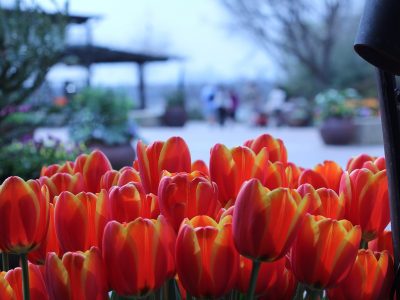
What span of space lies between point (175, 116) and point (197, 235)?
30.4 m

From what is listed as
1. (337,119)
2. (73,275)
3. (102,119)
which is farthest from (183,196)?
(337,119)

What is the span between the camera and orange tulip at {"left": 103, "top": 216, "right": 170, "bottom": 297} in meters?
0.83

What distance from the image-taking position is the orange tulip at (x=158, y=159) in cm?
111

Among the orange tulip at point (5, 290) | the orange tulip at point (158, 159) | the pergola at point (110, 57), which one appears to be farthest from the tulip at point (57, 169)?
the pergola at point (110, 57)

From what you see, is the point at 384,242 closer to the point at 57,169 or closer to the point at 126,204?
the point at 126,204

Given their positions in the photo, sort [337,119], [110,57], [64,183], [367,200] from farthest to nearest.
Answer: [110,57]
[337,119]
[64,183]
[367,200]

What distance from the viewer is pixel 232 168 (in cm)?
109

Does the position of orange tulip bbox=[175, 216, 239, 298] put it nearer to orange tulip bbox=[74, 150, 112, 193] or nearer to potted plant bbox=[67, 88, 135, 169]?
orange tulip bbox=[74, 150, 112, 193]

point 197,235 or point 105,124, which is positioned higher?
point 197,235

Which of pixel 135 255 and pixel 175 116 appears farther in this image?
pixel 175 116

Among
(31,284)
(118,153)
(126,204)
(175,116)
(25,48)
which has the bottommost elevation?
(118,153)

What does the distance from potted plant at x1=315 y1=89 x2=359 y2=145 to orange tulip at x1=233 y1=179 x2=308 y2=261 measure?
1819 centimetres

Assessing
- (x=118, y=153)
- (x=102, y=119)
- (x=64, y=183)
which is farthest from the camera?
(x=102, y=119)

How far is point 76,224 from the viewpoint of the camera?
931 mm
